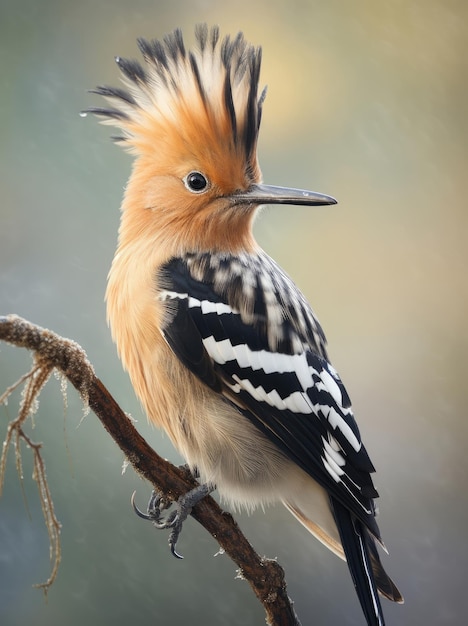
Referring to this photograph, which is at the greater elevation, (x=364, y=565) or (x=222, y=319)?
(x=222, y=319)

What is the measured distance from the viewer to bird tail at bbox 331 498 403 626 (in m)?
1.35

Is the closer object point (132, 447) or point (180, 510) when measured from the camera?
point (132, 447)

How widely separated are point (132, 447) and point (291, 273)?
43.4 inches

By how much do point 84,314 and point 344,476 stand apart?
40.2 inches

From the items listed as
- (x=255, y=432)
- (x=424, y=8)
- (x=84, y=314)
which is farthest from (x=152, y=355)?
(x=424, y=8)

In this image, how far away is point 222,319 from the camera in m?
1.45

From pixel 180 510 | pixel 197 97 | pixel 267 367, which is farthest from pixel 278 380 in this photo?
pixel 197 97

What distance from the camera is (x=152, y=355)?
1457mm

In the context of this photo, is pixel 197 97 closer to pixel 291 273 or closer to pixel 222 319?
pixel 222 319

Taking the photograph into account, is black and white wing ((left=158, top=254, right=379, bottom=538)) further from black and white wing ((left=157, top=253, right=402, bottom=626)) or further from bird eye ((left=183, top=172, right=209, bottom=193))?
bird eye ((left=183, top=172, right=209, bottom=193))

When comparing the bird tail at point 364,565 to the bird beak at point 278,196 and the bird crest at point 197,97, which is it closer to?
the bird beak at point 278,196

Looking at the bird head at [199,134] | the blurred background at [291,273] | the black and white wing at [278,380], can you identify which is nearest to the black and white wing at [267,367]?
the black and white wing at [278,380]

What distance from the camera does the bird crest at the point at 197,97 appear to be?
1523mm

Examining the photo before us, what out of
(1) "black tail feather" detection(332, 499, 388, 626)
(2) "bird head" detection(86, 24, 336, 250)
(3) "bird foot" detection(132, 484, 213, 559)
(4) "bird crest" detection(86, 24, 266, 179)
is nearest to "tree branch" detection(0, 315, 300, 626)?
(3) "bird foot" detection(132, 484, 213, 559)
